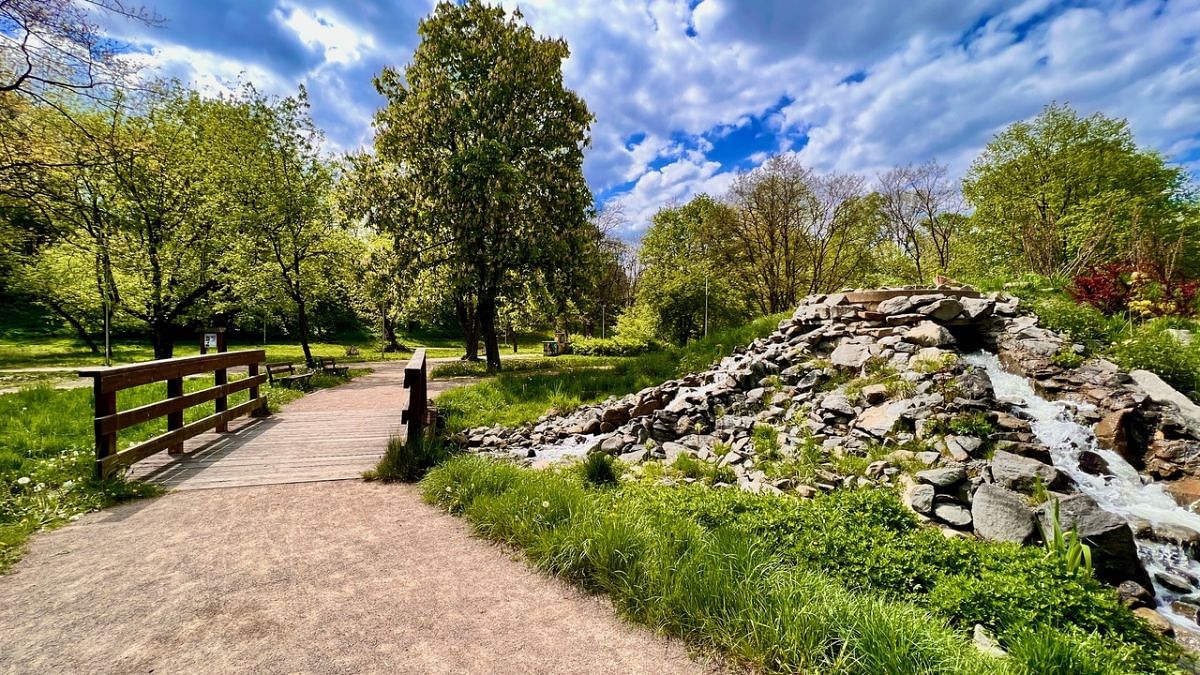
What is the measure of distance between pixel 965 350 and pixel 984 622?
276 inches

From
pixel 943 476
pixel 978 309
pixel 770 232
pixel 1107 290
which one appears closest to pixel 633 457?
pixel 943 476

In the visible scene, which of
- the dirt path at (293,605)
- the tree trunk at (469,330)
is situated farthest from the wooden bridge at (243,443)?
the tree trunk at (469,330)

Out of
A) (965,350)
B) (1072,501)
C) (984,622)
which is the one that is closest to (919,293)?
(965,350)

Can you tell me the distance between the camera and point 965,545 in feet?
11.1

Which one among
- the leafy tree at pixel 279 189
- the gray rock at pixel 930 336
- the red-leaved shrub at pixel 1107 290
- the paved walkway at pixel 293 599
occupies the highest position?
the leafy tree at pixel 279 189

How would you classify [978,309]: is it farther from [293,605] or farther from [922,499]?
[293,605]

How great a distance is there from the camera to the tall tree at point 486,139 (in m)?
14.2

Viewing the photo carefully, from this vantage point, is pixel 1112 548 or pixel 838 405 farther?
pixel 838 405

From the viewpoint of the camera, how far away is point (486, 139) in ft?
45.3

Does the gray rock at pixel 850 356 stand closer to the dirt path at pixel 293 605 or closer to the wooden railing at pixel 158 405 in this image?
the dirt path at pixel 293 605

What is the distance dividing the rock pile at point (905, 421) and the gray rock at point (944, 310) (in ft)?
0.08

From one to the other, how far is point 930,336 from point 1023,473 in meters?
3.48

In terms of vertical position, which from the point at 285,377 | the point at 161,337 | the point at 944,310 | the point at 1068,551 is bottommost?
the point at 1068,551

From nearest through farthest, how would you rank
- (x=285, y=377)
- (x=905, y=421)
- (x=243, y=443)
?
(x=905, y=421)
(x=243, y=443)
(x=285, y=377)
